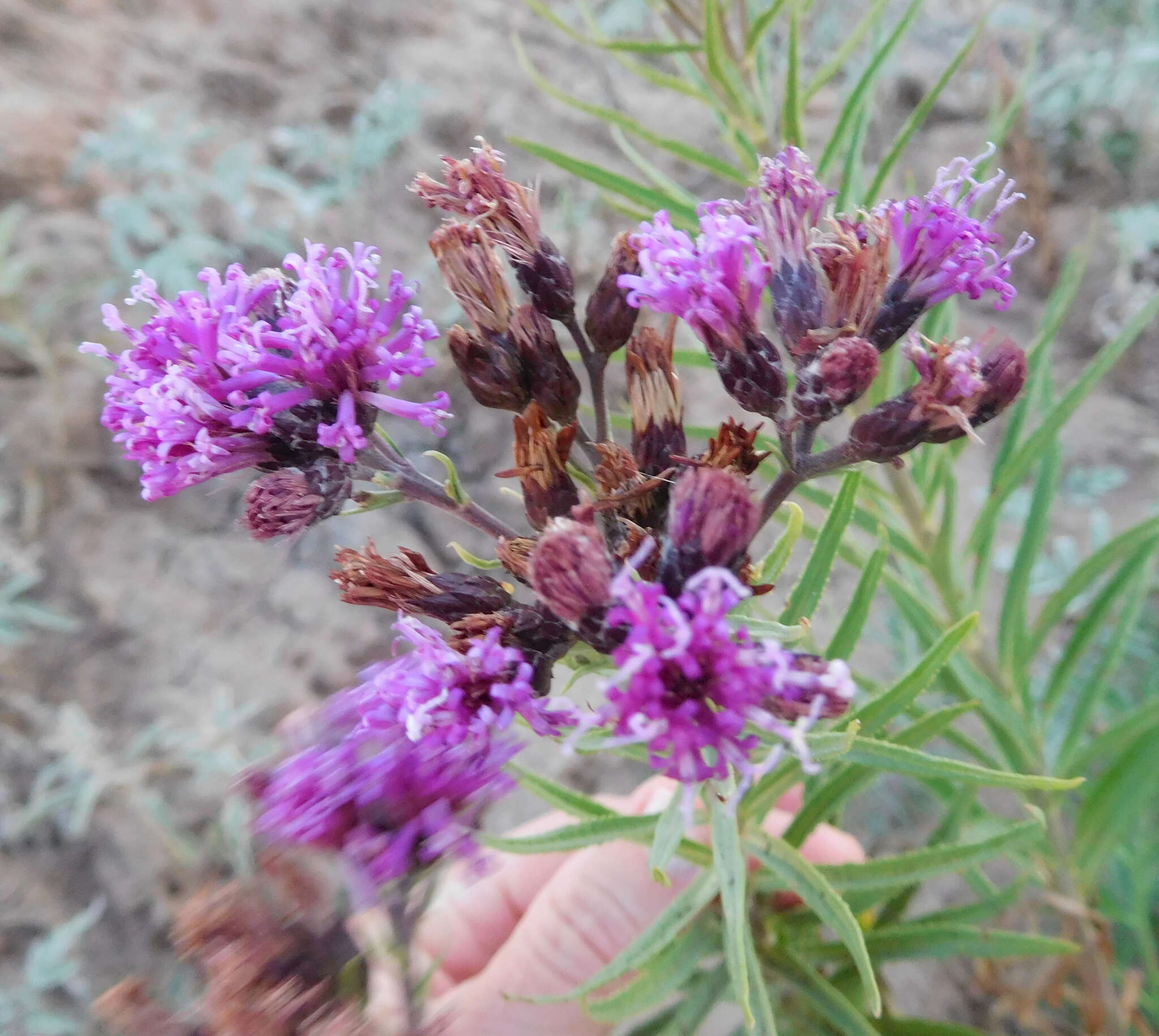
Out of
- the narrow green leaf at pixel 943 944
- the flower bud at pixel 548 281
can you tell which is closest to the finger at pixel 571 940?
the narrow green leaf at pixel 943 944

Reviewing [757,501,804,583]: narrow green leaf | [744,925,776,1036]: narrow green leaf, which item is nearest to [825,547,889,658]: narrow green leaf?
[757,501,804,583]: narrow green leaf

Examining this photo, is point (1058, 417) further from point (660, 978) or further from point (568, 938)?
point (568, 938)

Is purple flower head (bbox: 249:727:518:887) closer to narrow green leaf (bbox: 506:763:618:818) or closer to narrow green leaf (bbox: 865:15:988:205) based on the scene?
narrow green leaf (bbox: 506:763:618:818)

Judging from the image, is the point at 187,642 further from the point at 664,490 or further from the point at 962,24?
the point at 962,24

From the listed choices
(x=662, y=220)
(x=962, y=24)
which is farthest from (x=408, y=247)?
(x=962, y=24)

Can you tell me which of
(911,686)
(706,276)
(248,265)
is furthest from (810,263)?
(248,265)

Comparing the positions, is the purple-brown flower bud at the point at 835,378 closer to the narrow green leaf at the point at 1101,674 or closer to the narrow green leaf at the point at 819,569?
the narrow green leaf at the point at 819,569
